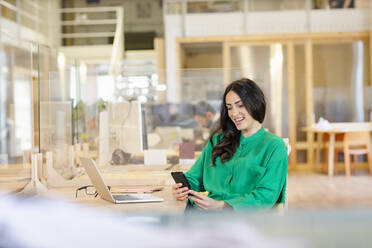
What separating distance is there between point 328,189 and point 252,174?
213 inches

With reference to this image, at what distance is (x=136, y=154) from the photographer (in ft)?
12.5

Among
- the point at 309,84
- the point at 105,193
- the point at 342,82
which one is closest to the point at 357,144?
the point at 342,82

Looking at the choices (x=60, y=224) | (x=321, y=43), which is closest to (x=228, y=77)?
(x=321, y=43)

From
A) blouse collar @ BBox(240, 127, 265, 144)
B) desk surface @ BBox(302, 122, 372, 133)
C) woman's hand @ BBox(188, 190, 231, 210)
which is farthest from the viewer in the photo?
desk surface @ BBox(302, 122, 372, 133)

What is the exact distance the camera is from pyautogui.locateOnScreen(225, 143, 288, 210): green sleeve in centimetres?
230

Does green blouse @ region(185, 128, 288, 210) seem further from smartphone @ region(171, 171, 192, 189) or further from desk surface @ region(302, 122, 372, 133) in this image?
desk surface @ region(302, 122, 372, 133)

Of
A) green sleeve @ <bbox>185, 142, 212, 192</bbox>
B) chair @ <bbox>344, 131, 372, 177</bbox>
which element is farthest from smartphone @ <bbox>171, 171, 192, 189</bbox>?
chair @ <bbox>344, 131, 372, 177</bbox>

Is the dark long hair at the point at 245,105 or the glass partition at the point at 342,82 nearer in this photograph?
A: the dark long hair at the point at 245,105

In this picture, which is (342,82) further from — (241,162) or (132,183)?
(241,162)

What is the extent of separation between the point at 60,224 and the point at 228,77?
525 cm

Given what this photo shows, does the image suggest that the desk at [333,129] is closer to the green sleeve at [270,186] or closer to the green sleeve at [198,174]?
the green sleeve at [198,174]

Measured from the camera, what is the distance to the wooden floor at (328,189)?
6.61 m

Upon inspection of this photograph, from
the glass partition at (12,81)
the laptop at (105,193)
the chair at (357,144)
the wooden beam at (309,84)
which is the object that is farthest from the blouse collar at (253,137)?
the wooden beam at (309,84)

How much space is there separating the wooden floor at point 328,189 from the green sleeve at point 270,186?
3692 mm
